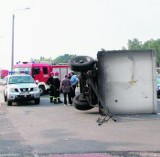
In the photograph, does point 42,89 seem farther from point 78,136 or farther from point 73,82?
point 78,136

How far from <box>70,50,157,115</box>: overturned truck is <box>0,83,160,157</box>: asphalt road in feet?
1.94

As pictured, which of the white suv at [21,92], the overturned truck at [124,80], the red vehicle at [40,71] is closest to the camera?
the overturned truck at [124,80]

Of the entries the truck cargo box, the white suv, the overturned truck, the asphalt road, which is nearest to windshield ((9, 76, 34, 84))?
the white suv

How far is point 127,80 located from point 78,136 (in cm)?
544

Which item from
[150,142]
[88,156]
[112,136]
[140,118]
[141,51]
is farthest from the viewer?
[141,51]

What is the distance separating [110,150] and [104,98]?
6985 millimetres

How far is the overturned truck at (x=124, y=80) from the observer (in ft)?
51.3

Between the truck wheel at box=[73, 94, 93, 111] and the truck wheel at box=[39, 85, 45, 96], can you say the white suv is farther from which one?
the truck wheel at box=[39, 85, 45, 96]

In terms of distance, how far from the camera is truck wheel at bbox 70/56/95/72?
51.5 ft

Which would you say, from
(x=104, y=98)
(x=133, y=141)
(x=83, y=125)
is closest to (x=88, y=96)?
(x=104, y=98)

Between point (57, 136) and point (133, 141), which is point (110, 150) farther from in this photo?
point (57, 136)

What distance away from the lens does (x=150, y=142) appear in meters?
9.74

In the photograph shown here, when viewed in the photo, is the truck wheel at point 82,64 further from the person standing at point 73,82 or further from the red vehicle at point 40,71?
the red vehicle at point 40,71

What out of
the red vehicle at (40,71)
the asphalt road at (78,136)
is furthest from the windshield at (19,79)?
the asphalt road at (78,136)
